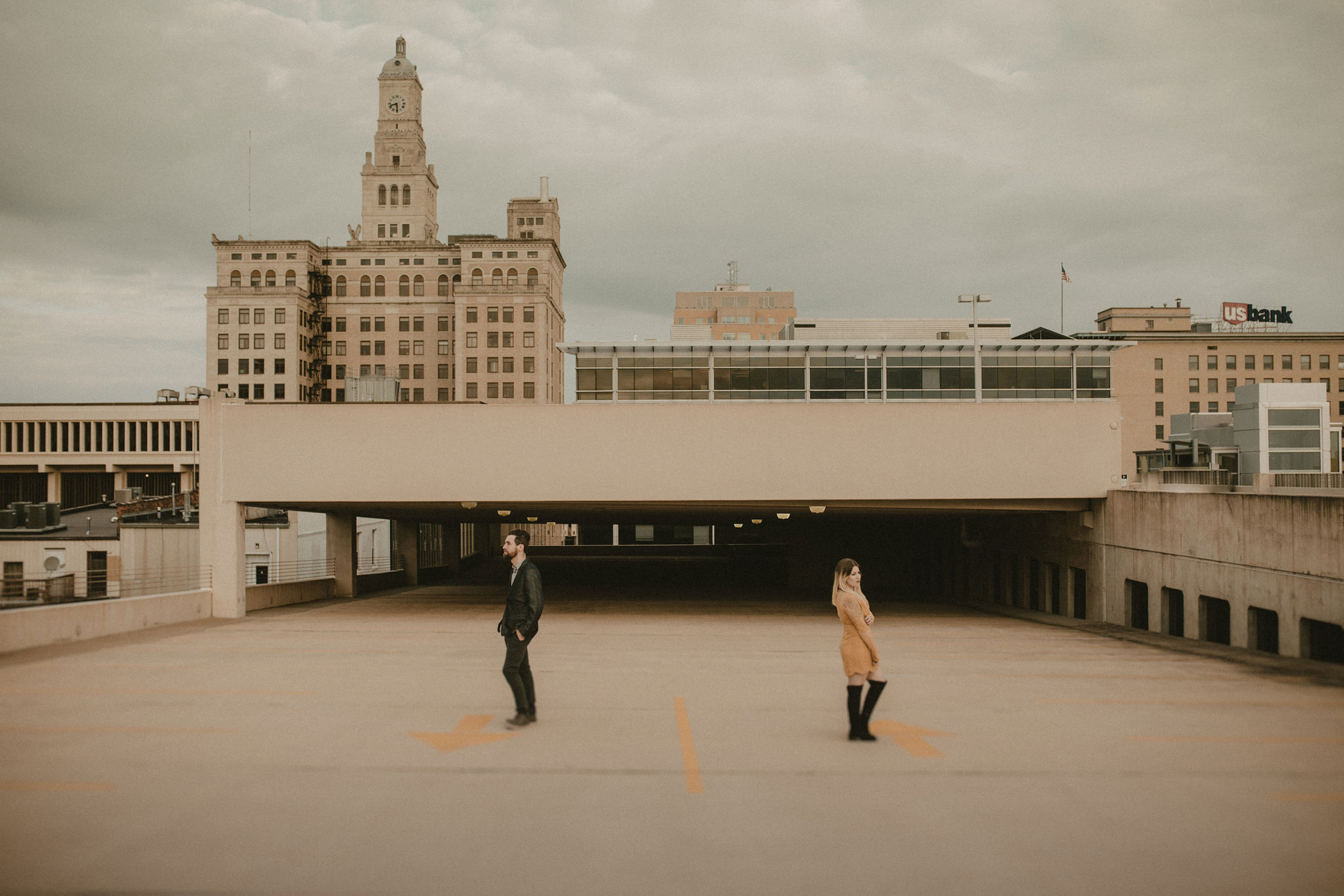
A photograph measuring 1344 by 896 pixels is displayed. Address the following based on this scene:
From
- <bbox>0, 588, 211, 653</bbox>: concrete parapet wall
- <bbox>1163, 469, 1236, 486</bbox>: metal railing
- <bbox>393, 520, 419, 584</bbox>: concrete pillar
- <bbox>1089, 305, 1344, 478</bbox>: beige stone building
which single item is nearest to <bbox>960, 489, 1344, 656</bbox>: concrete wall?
<bbox>1163, 469, 1236, 486</bbox>: metal railing

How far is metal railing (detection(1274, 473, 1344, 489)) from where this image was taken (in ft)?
53.6

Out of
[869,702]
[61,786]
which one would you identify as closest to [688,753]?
[869,702]

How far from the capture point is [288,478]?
1988 cm

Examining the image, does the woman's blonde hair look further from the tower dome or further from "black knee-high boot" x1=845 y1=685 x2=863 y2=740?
the tower dome

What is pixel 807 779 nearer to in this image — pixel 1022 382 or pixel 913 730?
pixel 913 730

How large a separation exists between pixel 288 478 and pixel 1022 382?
138 ft

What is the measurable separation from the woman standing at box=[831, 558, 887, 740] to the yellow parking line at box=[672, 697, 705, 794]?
5.03 ft

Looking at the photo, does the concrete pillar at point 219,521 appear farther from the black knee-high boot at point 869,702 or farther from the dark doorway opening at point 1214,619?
the dark doorway opening at point 1214,619

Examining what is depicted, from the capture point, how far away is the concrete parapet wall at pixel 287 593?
21.7m

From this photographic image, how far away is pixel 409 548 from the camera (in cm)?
3512

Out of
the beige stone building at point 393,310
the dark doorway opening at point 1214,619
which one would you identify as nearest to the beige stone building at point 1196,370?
the beige stone building at point 393,310

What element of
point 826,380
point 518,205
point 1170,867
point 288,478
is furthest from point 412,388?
point 1170,867

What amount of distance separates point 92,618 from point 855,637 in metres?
14.7

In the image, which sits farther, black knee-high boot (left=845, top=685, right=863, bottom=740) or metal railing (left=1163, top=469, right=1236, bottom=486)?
metal railing (left=1163, top=469, right=1236, bottom=486)
